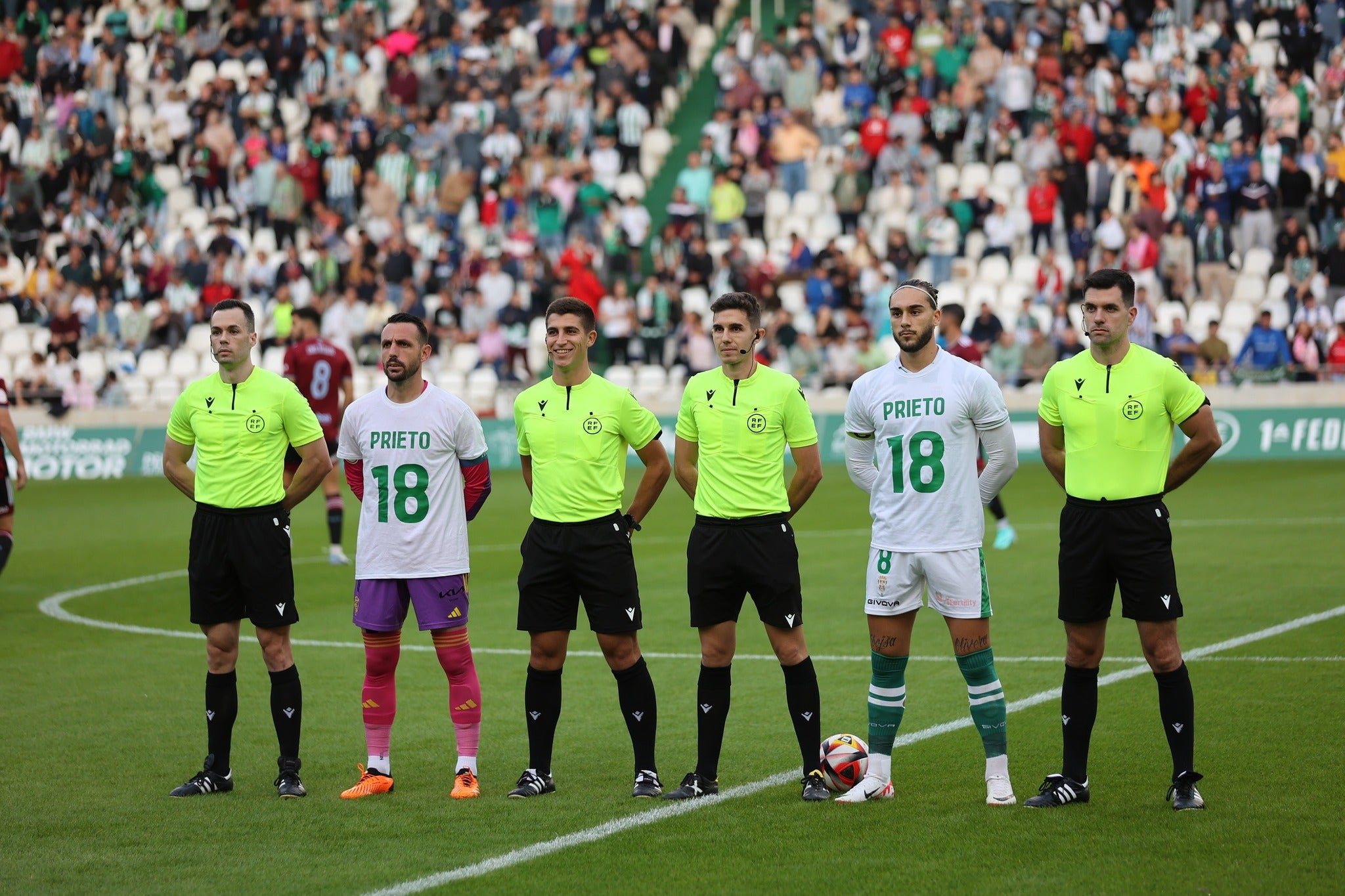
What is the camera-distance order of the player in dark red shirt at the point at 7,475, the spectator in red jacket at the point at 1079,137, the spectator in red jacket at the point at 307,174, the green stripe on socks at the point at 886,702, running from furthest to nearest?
the spectator in red jacket at the point at 307,174, the spectator in red jacket at the point at 1079,137, the player in dark red shirt at the point at 7,475, the green stripe on socks at the point at 886,702

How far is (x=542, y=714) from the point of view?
7.45m

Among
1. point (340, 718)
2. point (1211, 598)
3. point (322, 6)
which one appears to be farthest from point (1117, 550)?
point (322, 6)

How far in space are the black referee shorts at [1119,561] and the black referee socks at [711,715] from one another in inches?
62.3

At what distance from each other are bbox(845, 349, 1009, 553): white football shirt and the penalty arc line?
3.69 metres

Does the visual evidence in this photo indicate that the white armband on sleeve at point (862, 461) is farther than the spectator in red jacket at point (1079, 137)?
No

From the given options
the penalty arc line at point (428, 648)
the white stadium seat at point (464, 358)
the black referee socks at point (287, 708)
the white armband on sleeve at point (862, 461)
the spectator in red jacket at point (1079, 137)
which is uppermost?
the spectator in red jacket at point (1079, 137)

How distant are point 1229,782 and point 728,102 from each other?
25.8 m

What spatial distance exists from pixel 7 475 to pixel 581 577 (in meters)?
7.20

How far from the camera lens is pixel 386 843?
6566mm

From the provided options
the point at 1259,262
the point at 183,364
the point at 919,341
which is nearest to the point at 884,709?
the point at 919,341

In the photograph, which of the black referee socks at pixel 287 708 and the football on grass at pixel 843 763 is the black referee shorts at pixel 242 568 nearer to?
the black referee socks at pixel 287 708

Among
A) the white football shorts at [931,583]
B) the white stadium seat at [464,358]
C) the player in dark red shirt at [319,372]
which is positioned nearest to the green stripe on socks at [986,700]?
the white football shorts at [931,583]

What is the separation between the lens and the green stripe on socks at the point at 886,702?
7109 millimetres

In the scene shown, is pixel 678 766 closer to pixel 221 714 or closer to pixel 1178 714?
pixel 221 714
